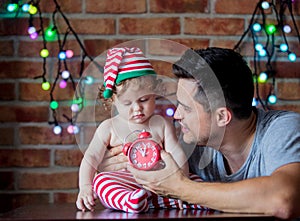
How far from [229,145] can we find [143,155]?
394mm

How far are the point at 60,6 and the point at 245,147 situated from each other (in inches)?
37.8

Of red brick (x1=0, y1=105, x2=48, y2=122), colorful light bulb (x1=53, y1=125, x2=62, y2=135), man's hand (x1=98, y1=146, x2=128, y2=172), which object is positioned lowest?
colorful light bulb (x1=53, y1=125, x2=62, y2=135)

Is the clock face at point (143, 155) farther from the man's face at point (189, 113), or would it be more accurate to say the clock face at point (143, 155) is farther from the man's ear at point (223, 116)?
the man's ear at point (223, 116)

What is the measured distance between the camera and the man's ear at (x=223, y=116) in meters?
1.65

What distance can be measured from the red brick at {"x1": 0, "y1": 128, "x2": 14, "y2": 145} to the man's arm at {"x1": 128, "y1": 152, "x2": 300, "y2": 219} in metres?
0.86

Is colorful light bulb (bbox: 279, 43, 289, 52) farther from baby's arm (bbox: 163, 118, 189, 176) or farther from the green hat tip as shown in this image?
the green hat tip

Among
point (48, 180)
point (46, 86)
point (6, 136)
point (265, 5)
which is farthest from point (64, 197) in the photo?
point (265, 5)

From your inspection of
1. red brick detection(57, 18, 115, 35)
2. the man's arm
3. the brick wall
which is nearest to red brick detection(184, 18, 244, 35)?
the brick wall

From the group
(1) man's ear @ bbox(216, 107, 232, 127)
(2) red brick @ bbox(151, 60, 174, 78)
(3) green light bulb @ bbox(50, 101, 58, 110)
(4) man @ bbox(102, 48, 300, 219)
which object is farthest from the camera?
(3) green light bulb @ bbox(50, 101, 58, 110)

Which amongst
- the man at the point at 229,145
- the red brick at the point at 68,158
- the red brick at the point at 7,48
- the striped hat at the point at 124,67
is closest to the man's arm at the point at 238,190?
the man at the point at 229,145

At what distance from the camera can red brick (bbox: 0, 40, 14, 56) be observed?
2213 millimetres

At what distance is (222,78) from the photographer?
5.47ft

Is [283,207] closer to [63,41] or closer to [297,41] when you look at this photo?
[297,41]

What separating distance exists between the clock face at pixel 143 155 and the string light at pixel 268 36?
34.4 inches
